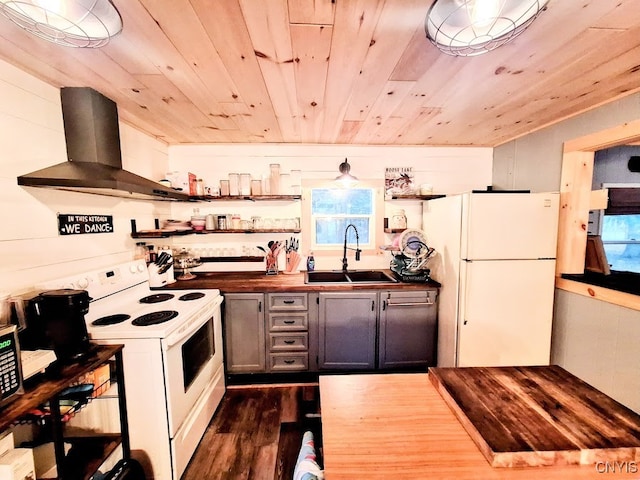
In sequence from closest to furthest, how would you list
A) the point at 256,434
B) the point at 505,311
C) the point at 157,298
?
the point at 256,434
the point at 157,298
the point at 505,311

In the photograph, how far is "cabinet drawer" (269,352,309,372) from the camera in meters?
2.40

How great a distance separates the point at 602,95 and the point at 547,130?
55 centimetres

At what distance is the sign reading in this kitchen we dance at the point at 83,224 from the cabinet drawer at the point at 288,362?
1.67m

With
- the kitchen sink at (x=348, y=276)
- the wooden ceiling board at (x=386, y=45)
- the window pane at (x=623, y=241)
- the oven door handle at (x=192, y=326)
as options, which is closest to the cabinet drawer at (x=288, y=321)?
the kitchen sink at (x=348, y=276)

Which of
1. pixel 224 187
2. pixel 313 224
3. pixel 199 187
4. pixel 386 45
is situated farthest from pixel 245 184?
pixel 386 45

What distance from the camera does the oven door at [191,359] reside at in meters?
1.49

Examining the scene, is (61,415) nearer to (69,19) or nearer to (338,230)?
(69,19)

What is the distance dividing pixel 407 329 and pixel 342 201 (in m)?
1.47

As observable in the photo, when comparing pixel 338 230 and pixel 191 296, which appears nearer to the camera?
pixel 191 296

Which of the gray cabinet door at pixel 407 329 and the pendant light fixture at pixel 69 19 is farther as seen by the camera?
the gray cabinet door at pixel 407 329

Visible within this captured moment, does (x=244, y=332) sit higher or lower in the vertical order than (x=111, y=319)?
lower

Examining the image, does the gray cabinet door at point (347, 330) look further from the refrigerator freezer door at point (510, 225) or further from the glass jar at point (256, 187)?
the glass jar at point (256, 187)

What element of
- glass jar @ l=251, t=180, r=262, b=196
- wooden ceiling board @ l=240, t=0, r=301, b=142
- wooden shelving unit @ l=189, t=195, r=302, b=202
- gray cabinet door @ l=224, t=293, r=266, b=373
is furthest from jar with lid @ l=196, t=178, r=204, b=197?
wooden ceiling board @ l=240, t=0, r=301, b=142

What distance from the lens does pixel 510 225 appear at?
2094 millimetres
